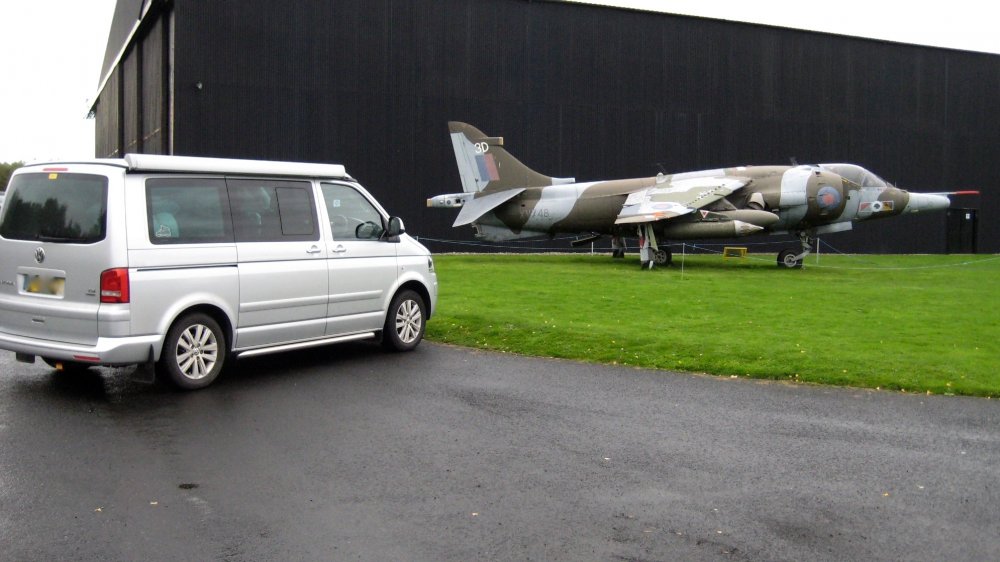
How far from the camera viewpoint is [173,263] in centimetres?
825

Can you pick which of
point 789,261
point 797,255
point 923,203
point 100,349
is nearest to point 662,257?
point 789,261

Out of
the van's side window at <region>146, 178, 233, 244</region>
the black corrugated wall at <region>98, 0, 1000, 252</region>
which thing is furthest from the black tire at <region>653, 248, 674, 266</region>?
the van's side window at <region>146, 178, 233, 244</region>

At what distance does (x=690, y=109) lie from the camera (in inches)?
1500

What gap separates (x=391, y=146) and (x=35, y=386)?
25235 millimetres

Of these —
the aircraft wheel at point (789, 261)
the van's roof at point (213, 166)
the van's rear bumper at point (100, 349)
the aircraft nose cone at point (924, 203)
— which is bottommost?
the van's rear bumper at point (100, 349)

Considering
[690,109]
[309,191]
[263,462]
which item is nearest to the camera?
[263,462]

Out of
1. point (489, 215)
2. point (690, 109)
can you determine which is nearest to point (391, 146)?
point (489, 215)

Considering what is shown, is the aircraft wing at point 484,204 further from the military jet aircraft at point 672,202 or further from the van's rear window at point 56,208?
the van's rear window at point 56,208

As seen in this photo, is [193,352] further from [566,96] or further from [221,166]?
[566,96]

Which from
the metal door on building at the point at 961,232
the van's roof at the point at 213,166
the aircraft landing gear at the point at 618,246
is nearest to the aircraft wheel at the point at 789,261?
the aircraft landing gear at the point at 618,246

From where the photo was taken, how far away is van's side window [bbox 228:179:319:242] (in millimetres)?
9047

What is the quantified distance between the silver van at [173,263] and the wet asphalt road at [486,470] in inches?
20.0

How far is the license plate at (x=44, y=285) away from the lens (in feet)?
26.3

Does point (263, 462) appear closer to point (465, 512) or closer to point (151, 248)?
point (465, 512)
